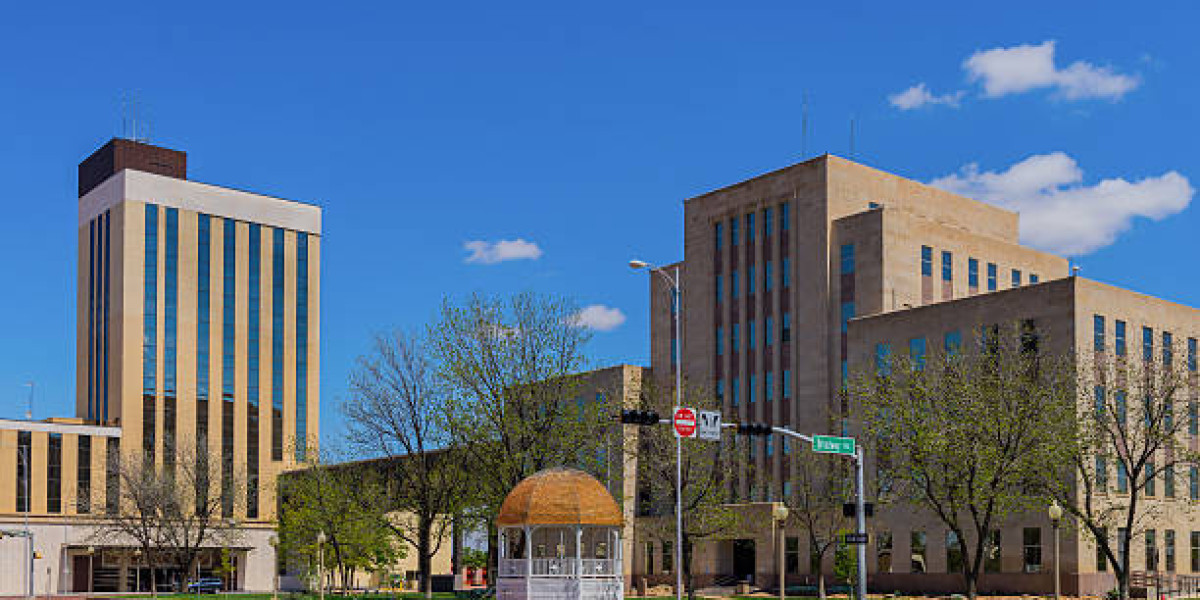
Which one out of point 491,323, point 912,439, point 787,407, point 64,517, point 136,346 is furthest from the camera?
point 136,346

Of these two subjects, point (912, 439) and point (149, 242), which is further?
point (149, 242)

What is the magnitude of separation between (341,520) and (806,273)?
109ft

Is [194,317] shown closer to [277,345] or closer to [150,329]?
[150,329]

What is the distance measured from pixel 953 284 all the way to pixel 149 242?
82852mm

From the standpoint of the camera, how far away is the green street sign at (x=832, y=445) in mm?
38562

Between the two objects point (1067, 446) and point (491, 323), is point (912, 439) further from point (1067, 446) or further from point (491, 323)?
point (491, 323)

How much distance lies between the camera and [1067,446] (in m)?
55.4

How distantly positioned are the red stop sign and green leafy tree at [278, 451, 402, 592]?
32.1m

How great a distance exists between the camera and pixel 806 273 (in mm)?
84875

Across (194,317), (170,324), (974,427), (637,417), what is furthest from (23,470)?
(637,417)

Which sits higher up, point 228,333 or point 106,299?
point 106,299

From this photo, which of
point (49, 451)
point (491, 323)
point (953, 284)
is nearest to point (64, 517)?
point (49, 451)

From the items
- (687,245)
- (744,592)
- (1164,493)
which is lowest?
(744,592)

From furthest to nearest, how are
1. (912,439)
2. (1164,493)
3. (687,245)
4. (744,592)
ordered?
(687,245) → (744,592) → (1164,493) → (912,439)
